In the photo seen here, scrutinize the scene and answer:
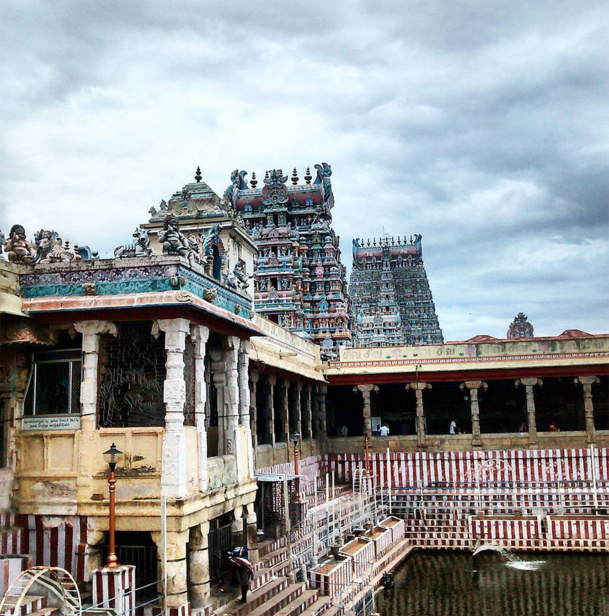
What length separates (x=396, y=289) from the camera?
6956 cm

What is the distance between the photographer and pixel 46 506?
1119 centimetres

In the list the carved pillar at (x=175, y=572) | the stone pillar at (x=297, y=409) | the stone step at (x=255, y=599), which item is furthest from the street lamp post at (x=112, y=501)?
the stone pillar at (x=297, y=409)

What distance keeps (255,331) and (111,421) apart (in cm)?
324

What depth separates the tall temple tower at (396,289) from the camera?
206ft

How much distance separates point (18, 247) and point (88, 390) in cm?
273

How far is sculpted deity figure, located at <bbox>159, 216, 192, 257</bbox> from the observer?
11664 millimetres

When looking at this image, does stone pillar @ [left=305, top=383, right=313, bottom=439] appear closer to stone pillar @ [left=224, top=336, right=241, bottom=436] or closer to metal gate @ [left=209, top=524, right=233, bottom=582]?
stone pillar @ [left=224, top=336, right=241, bottom=436]

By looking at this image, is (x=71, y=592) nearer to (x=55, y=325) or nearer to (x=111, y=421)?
(x=111, y=421)

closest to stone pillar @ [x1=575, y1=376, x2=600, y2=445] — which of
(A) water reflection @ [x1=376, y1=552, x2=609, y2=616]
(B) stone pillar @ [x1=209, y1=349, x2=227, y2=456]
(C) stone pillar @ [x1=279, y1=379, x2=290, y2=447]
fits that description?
(A) water reflection @ [x1=376, y1=552, x2=609, y2=616]

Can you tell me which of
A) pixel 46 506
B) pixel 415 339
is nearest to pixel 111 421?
pixel 46 506

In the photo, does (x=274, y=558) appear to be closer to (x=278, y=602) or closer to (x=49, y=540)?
(x=278, y=602)

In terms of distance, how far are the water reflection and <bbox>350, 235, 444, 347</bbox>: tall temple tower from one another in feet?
133

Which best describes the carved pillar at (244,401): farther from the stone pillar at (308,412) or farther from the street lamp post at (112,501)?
the stone pillar at (308,412)

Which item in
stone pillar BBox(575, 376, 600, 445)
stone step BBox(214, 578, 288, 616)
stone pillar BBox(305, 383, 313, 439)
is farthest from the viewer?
stone pillar BBox(305, 383, 313, 439)
